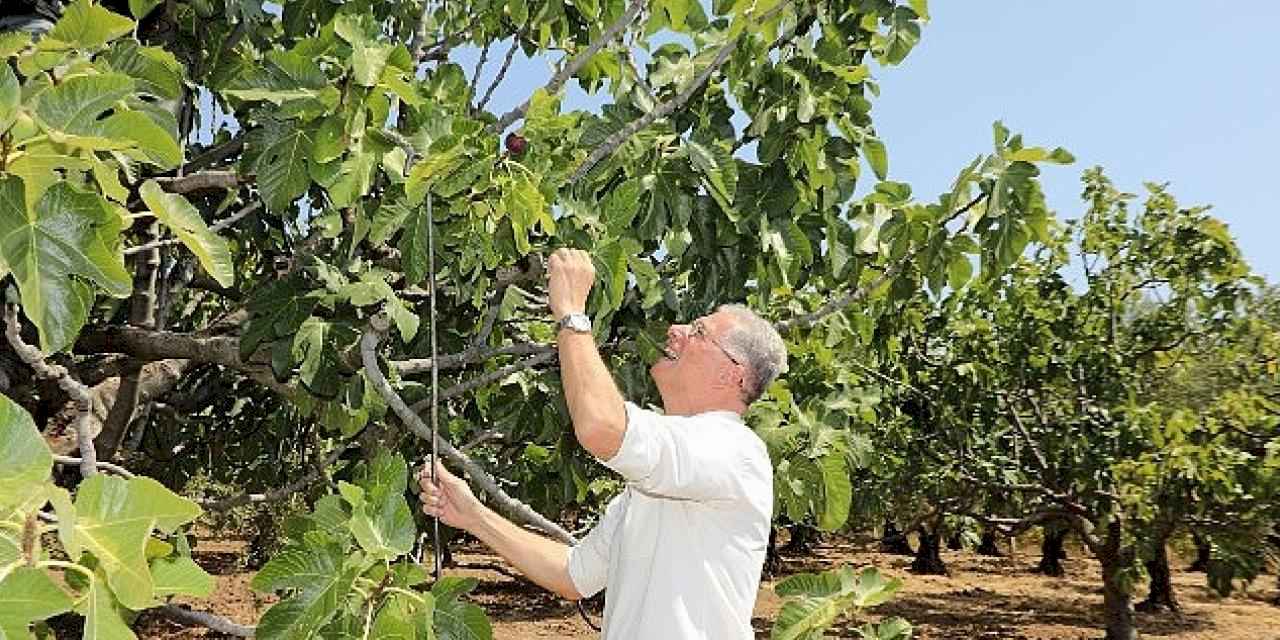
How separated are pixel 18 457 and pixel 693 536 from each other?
4.93 feet

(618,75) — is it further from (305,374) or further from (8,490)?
(8,490)

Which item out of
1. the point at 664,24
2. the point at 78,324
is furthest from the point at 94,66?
the point at 664,24

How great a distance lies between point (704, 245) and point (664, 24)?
0.67 metres

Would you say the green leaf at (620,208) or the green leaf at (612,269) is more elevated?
the green leaf at (620,208)

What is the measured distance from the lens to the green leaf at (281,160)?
2.55m

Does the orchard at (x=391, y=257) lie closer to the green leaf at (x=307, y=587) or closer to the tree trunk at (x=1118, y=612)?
the green leaf at (x=307, y=587)

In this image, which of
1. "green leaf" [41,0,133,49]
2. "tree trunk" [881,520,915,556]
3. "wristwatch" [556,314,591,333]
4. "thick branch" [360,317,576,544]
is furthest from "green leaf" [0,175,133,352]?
"tree trunk" [881,520,915,556]

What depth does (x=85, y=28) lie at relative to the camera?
1.76 meters

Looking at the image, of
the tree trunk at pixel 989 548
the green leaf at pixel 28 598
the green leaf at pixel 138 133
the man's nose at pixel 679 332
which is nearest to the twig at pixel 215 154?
the man's nose at pixel 679 332

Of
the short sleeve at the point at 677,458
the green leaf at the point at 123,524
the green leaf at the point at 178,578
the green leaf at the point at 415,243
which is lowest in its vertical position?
the green leaf at the point at 178,578

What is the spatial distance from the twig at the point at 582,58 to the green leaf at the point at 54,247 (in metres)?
2.01

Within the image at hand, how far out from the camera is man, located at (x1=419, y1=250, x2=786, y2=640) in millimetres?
2254

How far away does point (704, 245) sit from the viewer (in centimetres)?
342

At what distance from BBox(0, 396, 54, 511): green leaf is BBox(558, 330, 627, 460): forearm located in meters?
1.09
